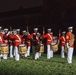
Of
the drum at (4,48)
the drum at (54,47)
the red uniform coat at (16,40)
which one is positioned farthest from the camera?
the drum at (54,47)

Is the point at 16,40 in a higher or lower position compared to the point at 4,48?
higher

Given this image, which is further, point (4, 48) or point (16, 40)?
point (16, 40)

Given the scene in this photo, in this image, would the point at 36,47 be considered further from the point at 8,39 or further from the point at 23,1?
Result: the point at 23,1

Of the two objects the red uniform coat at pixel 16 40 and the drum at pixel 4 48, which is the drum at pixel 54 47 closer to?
the red uniform coat at pixel 16 40

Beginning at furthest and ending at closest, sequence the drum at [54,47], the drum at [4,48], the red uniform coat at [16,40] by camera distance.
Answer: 1. the drum at [54,47]
2. the red uniform coat at [16,40]
3. the drum at [4,48]

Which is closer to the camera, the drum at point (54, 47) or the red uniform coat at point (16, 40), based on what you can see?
the red uniform coat at point (16, 40)

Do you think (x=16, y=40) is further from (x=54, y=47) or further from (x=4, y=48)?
(x=54, y=47)

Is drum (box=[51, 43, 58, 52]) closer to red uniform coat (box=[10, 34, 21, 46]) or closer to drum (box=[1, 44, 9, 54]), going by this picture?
red uniform coat (box=[10, 34, 21, 46])

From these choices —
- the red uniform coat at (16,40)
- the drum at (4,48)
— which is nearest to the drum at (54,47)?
the red uniform coat at (16,40)

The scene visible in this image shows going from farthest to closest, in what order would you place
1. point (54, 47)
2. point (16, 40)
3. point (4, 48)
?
point (54, 47), point (16, 40), point (4, 48)

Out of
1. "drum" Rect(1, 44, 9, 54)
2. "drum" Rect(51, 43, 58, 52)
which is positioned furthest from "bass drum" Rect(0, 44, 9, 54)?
"drum" Rect(51, 43, 58, 52)

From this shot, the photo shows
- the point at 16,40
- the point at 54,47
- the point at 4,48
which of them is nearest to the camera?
the point at 4,48

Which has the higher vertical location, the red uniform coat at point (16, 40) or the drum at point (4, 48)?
the red uniform coat at point (16, 40)

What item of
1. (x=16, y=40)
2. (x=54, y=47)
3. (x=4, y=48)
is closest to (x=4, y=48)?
(x=4, y=48)
